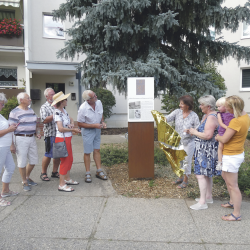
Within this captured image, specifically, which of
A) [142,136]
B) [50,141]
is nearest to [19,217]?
[50,141]

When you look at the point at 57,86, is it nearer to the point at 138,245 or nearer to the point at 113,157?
the point at 113,157

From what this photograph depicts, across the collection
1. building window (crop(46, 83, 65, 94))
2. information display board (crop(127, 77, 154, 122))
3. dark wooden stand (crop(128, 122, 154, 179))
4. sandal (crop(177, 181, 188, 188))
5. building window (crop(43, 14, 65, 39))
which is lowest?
sandal (crop(177, 181, 188, 188))

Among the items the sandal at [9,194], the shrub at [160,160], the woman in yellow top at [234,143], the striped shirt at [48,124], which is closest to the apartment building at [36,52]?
the shrub at [160,160]

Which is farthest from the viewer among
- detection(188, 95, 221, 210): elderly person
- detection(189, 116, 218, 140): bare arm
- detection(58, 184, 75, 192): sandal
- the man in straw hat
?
the man in straw hat

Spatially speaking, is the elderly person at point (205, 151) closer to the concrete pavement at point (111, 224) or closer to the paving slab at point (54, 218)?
the concrete pavement at point (111, 224)

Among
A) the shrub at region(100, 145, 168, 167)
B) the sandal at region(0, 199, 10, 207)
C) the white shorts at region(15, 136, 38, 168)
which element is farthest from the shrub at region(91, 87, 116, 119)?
the sandal at region(0, 199, 10, 207)

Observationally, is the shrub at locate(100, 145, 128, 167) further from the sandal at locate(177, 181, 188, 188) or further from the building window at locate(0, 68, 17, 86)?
the building window at locate(0, 68, 17, 86)

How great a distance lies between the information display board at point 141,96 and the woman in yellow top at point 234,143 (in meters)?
1.72

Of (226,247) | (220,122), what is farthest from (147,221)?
(220,122)

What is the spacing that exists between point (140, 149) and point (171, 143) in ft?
2.55

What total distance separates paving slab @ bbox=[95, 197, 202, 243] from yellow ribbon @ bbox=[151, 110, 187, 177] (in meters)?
0.62

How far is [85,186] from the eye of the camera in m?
4.48

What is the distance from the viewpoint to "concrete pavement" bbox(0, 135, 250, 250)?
8.72ft

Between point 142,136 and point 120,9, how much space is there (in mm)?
2830
